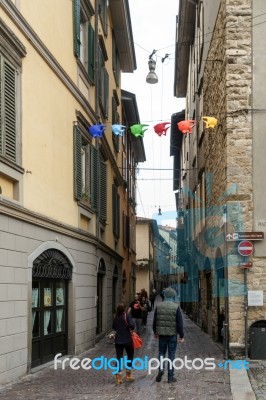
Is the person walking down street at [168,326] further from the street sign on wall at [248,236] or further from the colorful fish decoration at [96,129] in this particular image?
the colorful fish decoration at [96,129]

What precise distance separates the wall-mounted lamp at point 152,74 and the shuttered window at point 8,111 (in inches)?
216

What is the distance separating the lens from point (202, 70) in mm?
19672

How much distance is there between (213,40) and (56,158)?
6.19 metres

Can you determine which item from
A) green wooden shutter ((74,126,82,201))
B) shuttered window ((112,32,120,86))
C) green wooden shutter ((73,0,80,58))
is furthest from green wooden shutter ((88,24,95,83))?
shuttered window ((112,32,120,86))

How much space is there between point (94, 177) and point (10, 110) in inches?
270

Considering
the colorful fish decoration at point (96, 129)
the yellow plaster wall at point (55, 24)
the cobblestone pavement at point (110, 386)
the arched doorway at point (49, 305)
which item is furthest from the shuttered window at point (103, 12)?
the cobblestone pavement at point (110, 386)

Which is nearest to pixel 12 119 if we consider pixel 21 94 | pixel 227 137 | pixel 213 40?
pixel 21 94

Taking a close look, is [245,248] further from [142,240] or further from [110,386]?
[142,240]

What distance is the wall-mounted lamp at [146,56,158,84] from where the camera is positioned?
15.0m

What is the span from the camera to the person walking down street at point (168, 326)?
9.95 m

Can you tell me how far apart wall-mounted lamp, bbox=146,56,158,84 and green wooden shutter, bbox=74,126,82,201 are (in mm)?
2241

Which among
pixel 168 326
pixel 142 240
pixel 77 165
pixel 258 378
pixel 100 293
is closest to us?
pixel 168 326

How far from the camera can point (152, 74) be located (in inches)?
595

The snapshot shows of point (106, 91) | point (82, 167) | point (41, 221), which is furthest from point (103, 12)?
point (41, 221)
